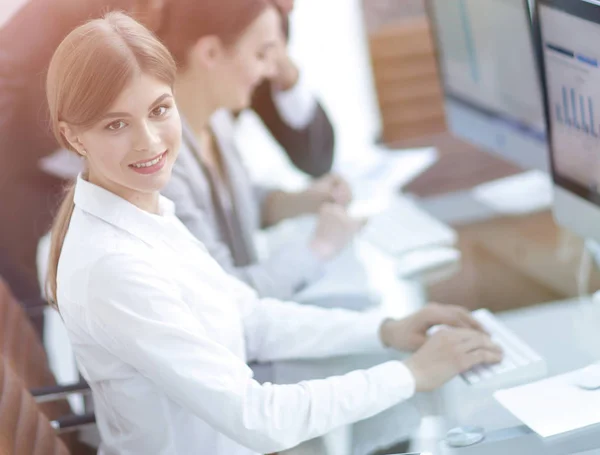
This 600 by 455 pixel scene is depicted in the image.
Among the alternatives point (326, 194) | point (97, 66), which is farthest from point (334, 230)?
point (97, 66)

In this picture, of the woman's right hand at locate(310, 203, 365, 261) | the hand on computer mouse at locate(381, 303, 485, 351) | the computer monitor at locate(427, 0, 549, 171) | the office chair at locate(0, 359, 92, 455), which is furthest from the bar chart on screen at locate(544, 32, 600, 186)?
the office chair at locate(0, 359, 92, 455)

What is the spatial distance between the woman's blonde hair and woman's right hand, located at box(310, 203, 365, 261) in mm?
788

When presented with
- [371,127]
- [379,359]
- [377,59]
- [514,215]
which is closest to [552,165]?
[514,215]

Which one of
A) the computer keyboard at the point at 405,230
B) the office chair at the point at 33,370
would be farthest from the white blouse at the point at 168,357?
the computer keyboard at the point at 405,230

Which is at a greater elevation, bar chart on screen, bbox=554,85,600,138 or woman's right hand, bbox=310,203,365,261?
bar chart on screen, bbox=554,85,600,138

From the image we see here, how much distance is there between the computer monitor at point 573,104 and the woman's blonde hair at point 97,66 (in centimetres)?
64

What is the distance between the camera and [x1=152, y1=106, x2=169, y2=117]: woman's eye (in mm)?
1129

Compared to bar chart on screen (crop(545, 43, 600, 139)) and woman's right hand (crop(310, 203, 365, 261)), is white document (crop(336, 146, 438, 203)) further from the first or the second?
bar chart on screen (crop(545, 43, 600, 139))

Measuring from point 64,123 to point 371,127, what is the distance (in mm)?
3041

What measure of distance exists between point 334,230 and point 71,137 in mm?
874

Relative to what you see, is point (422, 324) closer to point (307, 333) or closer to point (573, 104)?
point (307, 333)

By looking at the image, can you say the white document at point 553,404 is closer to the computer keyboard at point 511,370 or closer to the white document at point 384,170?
the computer keyboard at point 511,370

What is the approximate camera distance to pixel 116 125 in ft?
3.64

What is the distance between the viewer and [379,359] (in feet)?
4.64
